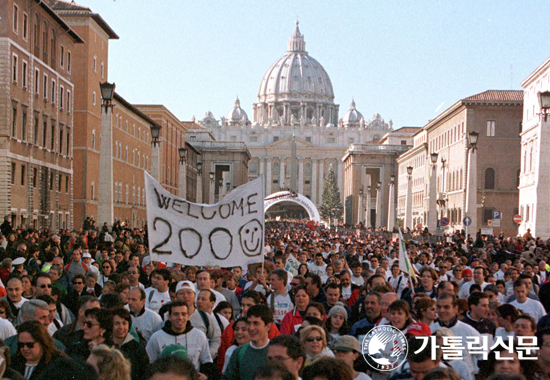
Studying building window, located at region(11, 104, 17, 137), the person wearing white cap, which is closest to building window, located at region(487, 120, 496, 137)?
building window, located at region(11, 104, 17, 137)

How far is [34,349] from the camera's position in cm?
630

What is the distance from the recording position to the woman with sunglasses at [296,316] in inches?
343

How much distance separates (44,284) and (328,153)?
182m

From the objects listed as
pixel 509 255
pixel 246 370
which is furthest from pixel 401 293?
pixel 509 255

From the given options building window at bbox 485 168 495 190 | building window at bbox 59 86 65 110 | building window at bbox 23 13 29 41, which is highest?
building window at bbox 23 13 29 41

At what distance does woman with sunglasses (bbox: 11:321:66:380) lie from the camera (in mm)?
6301

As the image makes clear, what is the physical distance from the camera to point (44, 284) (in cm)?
984

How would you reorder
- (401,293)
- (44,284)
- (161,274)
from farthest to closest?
(401,293) → (161,274) → (44,284)

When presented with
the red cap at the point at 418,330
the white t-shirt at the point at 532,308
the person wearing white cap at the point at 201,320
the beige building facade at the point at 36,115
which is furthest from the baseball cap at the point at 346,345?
the beige building facade at the point at 36,115

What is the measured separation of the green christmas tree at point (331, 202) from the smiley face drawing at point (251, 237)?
150791mm

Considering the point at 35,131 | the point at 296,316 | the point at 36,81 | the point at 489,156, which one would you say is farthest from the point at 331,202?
the point at 296,316

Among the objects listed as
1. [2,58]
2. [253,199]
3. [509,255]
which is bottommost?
[509,255]

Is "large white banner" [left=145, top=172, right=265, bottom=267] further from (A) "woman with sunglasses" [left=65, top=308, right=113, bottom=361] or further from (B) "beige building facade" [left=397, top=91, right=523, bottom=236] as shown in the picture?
(B) "beige building facade" [left=397, top=91, right=523, bottom=236]

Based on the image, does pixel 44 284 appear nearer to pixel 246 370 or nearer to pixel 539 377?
pixel 246 370
